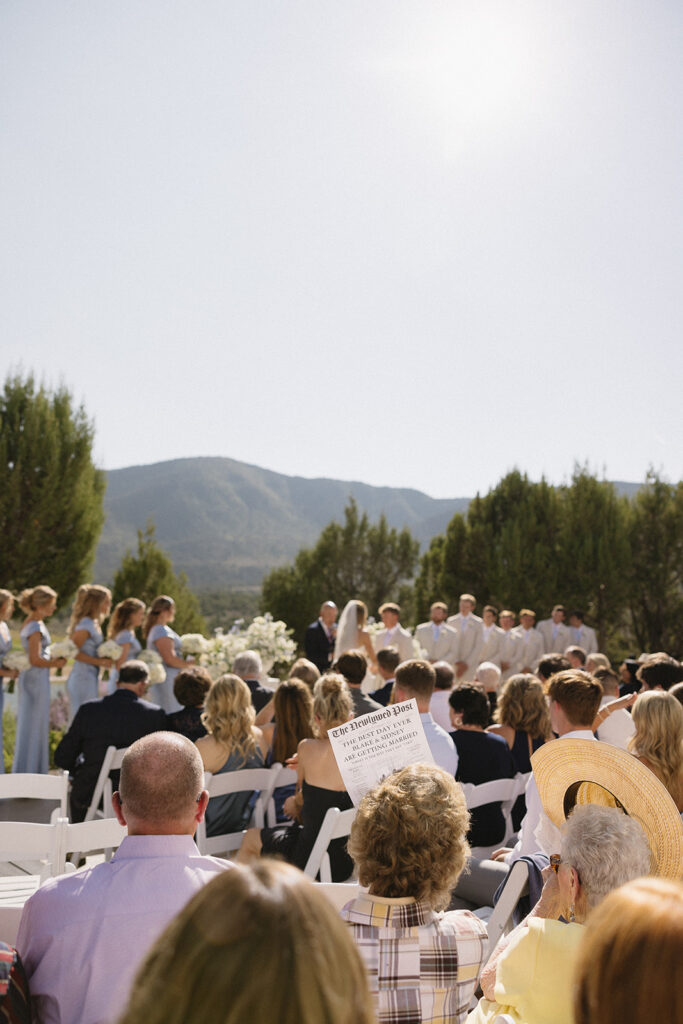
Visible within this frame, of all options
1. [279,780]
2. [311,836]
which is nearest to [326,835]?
[311,836]

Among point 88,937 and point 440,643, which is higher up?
point 88,937

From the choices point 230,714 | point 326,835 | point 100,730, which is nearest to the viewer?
point 326,835

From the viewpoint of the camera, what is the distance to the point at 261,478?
615 ft

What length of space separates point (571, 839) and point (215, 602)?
77870 millimetres

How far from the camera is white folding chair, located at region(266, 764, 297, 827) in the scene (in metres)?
4.93

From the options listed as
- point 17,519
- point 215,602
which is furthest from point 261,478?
point 17,519

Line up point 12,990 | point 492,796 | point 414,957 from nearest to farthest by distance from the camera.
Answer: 1. point 12,990
2. point 414,957
3. point 492,796

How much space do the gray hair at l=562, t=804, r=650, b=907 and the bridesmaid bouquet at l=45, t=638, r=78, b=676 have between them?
268 inches

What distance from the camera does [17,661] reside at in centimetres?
790

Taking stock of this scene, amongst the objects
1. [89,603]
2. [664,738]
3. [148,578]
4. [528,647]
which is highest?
[89,603]

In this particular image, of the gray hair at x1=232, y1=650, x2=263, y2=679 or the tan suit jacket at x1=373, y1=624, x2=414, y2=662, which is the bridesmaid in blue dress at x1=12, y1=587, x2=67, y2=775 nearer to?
the gray hair at x1=232, y1=650, x2=263, y2=679

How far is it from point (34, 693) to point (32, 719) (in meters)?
0.27

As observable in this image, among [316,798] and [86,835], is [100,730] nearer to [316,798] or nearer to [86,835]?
[316,798]

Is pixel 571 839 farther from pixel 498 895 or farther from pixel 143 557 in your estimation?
pixel 143 557
